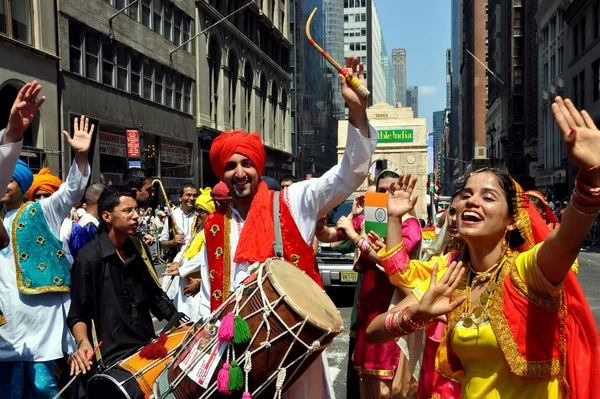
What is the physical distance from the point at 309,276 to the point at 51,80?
1790cm

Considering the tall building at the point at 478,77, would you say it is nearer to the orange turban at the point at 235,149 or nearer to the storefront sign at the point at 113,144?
the storefront sign at the point at 113,144

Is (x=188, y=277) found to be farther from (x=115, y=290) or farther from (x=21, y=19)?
(x=21, y=19)

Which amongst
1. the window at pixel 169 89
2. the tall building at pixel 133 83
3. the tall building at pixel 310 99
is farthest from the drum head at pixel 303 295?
the tall building at pixel 310 99

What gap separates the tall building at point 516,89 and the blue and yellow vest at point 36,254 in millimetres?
49082

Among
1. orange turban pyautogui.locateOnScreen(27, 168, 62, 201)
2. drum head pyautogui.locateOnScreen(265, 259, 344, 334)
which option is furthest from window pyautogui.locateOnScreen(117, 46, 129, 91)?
drum head pyautogui.locateOnScreen(265, 259, 344, 334)

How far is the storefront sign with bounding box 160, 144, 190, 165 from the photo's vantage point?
2698cm

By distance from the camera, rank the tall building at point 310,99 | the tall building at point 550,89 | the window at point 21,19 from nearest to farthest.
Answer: the window at point 21,19 → the tall building at point 550,89 → the tall building at point 310,99

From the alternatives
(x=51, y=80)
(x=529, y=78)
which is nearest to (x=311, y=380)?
(x=51, y=80)

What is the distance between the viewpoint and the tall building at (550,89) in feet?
134

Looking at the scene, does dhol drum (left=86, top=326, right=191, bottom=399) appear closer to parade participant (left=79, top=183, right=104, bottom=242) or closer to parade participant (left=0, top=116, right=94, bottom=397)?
parade participant (left=0, top=116, right=94, bottom=397)

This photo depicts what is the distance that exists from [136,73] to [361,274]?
21773 millimetres

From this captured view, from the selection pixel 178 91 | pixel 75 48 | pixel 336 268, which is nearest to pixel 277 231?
pixel 336 268

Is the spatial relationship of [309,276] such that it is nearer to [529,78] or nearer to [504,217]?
[504,217]

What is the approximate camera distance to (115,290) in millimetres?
3861
